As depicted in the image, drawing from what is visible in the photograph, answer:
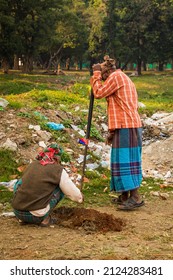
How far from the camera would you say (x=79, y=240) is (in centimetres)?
473

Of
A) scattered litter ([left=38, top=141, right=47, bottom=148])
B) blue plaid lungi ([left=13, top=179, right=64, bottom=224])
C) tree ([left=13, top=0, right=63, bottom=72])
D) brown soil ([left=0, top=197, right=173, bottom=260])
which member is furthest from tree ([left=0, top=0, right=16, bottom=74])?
blue plaid lungi ([left=13, top=179, right=64, bottom=224])

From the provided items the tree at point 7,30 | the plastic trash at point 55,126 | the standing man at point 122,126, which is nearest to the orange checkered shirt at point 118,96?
the standing man at point 122,126

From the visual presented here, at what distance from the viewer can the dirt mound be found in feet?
17.2

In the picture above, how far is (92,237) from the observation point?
4.89 meters

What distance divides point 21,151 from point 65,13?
114ft

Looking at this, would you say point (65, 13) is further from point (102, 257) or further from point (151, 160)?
point (102, 257)

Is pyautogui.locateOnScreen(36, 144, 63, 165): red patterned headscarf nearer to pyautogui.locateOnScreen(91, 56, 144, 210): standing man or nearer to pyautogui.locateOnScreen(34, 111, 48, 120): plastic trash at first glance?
pyautogui.locateOnScreen(91, 56, 144, 210): standing man

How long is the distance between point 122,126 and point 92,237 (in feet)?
6.04

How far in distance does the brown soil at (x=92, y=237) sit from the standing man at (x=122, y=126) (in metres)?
0.41

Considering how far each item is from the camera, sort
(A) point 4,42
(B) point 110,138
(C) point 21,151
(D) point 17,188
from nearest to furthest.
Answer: (D) point 17,188, (B) point 110,138, (C) point 21,151, (A) point 4,42

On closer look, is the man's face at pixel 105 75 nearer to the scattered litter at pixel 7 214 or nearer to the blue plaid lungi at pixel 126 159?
the blue plaid lungi at pixel 126 159

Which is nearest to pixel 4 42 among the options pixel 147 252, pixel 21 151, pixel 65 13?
pixel 65 13

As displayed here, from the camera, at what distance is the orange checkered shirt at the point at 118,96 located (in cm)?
611

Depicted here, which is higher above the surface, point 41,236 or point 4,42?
point 4,42
